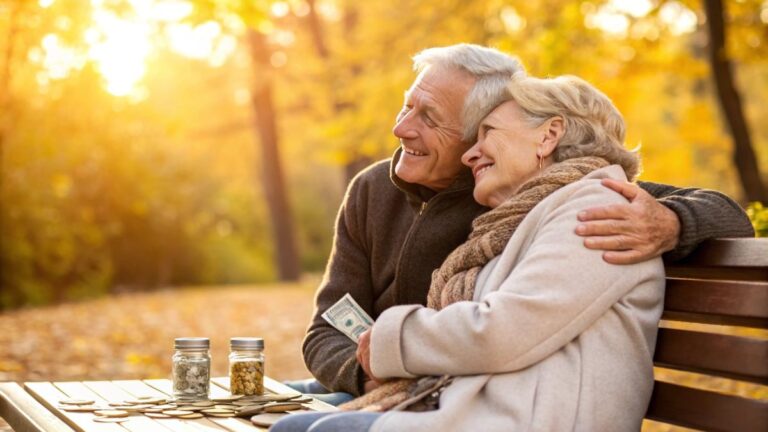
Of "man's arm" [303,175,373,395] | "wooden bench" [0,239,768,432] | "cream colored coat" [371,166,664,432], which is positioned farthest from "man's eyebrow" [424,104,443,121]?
"wooden bench" [0,239,768,432]

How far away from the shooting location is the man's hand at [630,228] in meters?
2.76

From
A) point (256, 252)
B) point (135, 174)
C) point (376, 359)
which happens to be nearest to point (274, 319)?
point (135, 174)

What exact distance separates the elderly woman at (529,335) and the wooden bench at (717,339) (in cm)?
9

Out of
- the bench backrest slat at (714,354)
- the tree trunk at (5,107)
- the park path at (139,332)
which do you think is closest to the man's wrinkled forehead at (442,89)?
the bench backrest slat at (714,354)

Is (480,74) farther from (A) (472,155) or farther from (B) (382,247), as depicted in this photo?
(B) (382,247)

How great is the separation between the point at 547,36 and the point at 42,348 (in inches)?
212

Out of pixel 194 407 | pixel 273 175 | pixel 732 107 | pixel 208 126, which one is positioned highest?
pixel 208 126

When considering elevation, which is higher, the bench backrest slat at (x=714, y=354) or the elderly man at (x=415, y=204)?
the elderly man at (x=415, y=204)

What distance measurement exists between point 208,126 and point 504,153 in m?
20.1

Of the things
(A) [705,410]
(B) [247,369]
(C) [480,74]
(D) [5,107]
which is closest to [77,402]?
(B) [247,369]

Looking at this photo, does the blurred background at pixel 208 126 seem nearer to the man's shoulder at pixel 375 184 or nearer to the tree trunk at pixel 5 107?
the tree trunk at pixel 5 107

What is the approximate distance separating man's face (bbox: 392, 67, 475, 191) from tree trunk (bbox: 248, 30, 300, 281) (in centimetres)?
1733

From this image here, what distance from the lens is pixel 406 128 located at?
3652 mm

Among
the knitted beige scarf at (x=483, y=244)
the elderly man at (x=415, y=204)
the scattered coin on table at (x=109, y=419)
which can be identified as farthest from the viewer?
the elderly man at (x=415, y=204)
